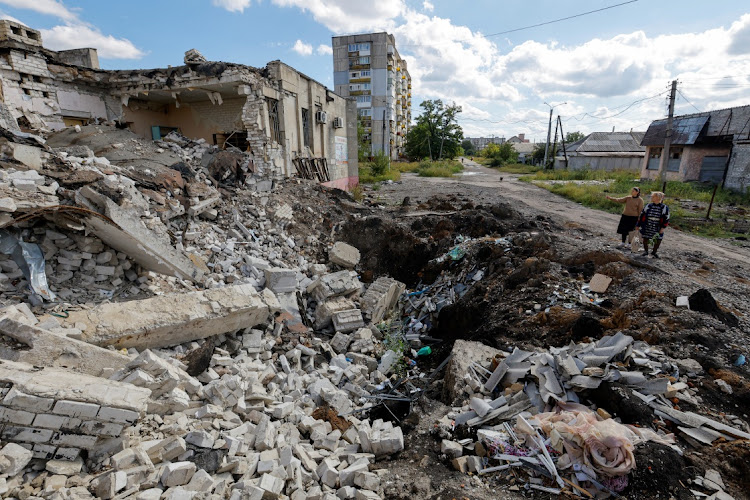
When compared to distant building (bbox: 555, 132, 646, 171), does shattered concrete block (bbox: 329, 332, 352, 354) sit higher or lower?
lower

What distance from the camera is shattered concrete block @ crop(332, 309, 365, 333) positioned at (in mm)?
6374

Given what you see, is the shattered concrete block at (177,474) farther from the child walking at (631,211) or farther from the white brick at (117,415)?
the child walking at (631,211)

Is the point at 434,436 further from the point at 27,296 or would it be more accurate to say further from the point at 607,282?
the point at 27,296

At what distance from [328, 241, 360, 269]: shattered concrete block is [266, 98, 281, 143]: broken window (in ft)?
17.1

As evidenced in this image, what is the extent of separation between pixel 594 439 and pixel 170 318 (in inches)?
183

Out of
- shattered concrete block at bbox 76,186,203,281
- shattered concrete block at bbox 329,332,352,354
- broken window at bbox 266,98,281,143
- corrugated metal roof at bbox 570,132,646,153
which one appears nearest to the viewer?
shattered concrete block at bbox 76,186,203,281

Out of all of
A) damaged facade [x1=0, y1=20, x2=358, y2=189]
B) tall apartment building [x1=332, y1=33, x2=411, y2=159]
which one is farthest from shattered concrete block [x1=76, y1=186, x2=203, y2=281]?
tall apartment building [x1=332, y1=33, x2=411, y2=159]

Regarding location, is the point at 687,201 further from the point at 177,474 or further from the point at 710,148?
the point at 177,474

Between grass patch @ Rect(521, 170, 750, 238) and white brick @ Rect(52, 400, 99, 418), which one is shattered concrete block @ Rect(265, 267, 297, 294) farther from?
grass patch @ Rect(521, 170, 750, 238)

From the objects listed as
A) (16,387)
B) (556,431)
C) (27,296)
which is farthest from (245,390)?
(556,431)

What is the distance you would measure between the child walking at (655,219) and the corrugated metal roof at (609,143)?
30.4 meters

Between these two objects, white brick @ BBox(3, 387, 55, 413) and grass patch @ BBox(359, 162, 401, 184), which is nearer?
white brick @ BBox(3, 387, 55, 413)

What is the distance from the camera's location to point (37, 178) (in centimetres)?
487

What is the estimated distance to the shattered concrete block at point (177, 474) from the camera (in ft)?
8.84
